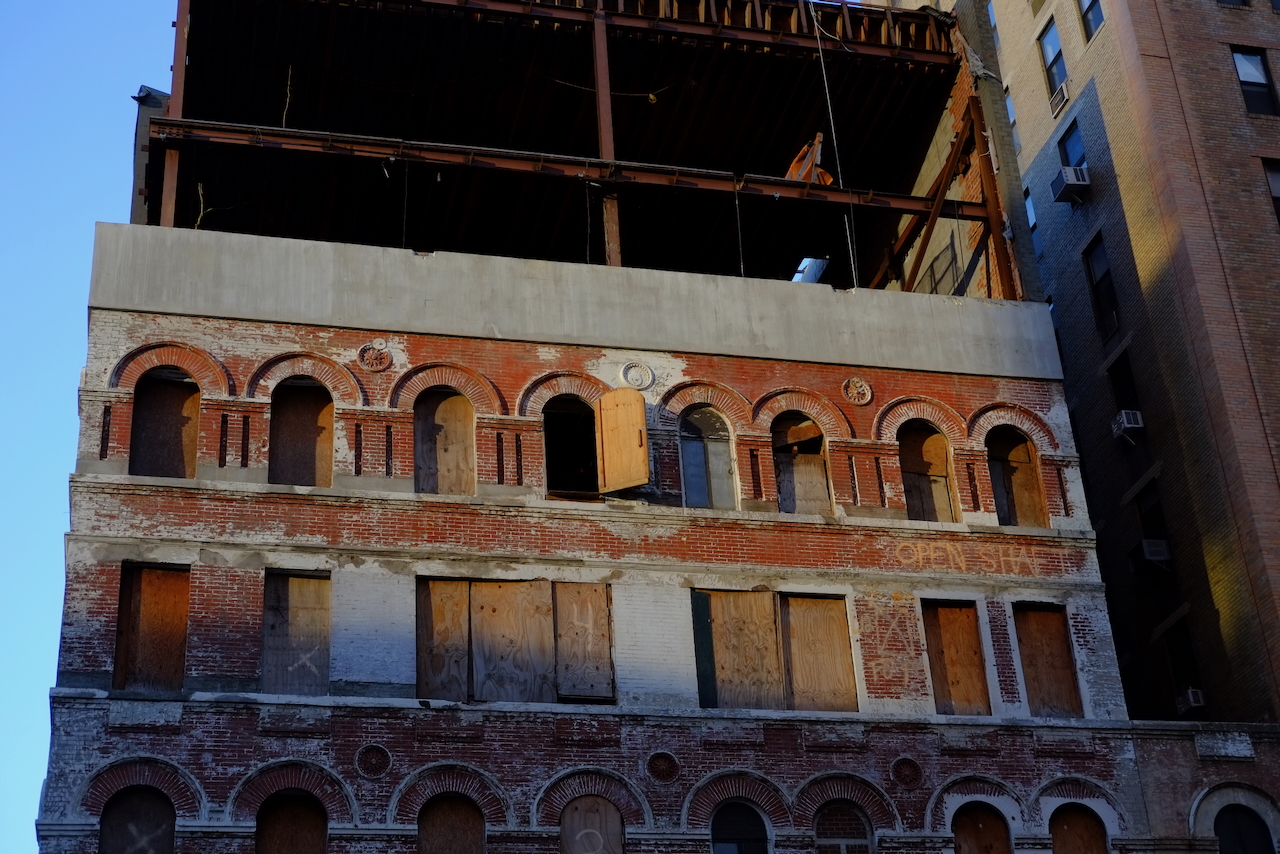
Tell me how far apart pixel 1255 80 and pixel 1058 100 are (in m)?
5.36

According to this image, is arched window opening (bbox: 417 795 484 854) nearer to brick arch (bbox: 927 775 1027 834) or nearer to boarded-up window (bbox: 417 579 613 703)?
boarded-up window (bbox: 417 579 613 703)

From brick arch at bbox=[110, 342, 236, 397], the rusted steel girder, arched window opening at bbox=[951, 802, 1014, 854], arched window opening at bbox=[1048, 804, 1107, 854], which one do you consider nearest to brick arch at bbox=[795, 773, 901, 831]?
arched window opening at bbox=[951, 802, 1014, 854]

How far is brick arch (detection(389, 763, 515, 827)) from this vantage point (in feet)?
83.9

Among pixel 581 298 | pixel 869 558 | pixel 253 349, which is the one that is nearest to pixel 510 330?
pixel 581 298

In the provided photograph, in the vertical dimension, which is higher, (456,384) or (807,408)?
(456,384)

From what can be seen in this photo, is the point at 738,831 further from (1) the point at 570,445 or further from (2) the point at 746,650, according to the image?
(1) the point at 570,445

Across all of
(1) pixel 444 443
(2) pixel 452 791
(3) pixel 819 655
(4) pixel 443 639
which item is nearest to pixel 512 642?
(4) pixel 443 639

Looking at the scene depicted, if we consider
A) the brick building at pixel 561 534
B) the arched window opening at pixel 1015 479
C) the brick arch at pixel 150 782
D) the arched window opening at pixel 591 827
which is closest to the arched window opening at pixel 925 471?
the brick building at pixel 561 534

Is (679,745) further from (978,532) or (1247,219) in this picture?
(1247,219)

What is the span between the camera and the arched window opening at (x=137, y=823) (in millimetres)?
24375

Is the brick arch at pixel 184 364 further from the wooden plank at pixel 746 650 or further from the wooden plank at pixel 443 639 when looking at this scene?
the wooden plank at pixel 746 650

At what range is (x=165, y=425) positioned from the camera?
28234mm

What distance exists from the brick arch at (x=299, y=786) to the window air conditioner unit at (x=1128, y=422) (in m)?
18.8

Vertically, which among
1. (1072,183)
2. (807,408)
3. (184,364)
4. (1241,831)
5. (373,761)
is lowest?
(1241,831)
